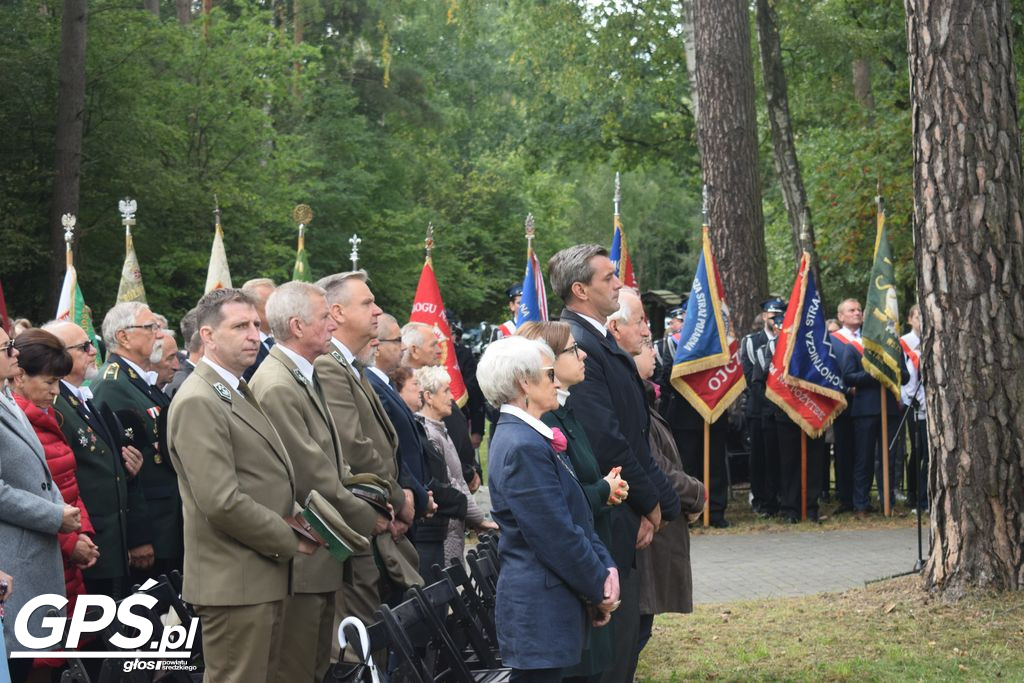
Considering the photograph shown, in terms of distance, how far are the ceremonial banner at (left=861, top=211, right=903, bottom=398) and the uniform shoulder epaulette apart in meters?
9.16

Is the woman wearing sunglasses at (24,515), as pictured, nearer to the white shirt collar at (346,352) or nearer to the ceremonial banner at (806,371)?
the white shirt collar at (346,352)

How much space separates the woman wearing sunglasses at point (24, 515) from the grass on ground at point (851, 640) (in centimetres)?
351

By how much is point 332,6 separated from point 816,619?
31.3 metres

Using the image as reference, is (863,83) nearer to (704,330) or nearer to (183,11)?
(183,11)

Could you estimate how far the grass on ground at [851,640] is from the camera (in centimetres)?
770

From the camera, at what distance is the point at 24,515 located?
18.4 ft

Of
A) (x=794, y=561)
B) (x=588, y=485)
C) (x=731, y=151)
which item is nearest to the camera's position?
(x=588, y=485)

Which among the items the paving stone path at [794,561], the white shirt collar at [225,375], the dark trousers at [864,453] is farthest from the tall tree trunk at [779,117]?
the white shirt collar at [225,375]

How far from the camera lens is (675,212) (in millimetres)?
61969

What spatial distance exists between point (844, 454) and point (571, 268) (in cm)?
849

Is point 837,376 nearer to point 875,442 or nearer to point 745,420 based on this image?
point 875,442

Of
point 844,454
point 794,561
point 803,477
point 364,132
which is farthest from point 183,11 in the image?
point 794,561

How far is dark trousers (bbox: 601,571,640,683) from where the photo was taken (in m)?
6.05

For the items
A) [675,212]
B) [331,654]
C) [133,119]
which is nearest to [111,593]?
[331,654]
